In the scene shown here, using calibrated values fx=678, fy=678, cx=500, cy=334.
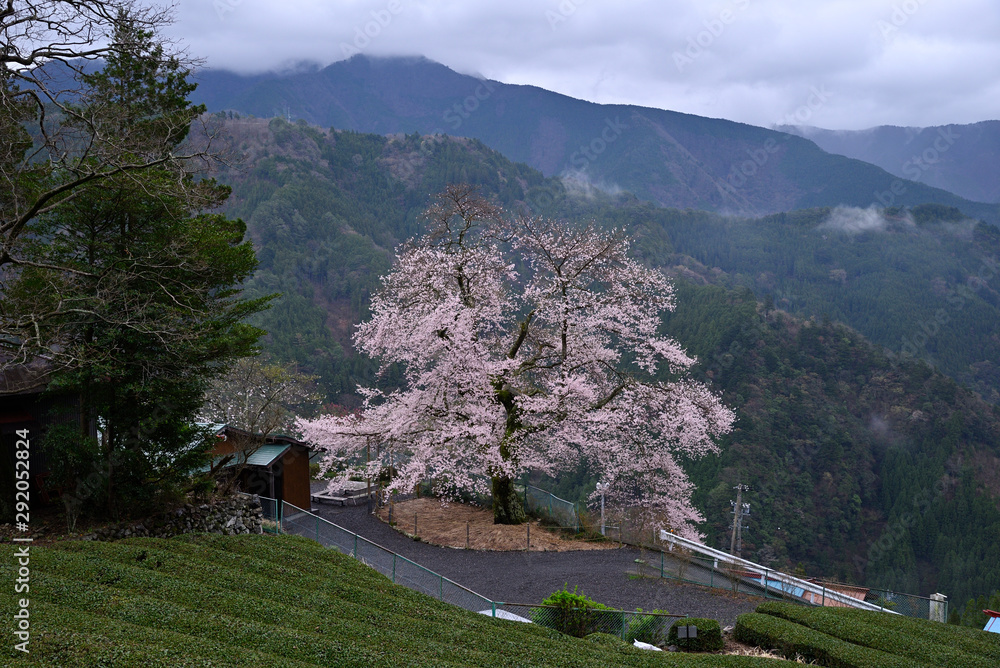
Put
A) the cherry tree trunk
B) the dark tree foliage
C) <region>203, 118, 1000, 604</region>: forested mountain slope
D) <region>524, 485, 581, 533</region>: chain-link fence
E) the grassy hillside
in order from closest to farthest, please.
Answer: the grassy hillside
the dark tree foliage
the cherry tree trunk
<region>524, 485, 581, 533</region>: chain-link fence
<region>203, 118, 1000, 604</region>: forested mountain slope

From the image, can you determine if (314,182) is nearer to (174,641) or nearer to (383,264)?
(383,264)

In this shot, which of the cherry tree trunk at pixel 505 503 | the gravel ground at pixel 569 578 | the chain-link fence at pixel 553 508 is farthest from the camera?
the chain-link fence at pixel 553 508

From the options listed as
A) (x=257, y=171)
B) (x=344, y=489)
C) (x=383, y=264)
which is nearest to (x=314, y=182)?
(x=257, y=171)

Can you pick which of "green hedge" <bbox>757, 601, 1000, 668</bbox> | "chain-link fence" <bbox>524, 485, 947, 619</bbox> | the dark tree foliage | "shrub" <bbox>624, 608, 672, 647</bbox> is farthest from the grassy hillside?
"chain-link fence" <bbox>524, 485, 947, 619</bbox>

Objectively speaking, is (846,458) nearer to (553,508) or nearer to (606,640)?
(553,508)

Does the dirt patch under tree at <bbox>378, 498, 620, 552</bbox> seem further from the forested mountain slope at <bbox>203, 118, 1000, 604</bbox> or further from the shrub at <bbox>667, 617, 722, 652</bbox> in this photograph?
the forested mountain slope at <bbox>203, 118, 1000, 604</bbox>

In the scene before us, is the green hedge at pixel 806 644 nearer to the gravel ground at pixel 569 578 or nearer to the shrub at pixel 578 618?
the gravel ground at pixel 569 578

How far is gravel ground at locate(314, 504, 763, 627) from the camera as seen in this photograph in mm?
15672

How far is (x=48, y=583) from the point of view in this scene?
26.8 ft

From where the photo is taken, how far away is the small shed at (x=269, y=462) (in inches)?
781

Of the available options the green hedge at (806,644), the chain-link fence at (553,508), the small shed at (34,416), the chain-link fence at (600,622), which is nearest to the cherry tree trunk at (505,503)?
the chain-link fence at (553,508)

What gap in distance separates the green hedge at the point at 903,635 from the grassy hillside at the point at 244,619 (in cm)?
334

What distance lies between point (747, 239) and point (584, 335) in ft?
587

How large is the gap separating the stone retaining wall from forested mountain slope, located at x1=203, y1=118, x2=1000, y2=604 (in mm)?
7102
